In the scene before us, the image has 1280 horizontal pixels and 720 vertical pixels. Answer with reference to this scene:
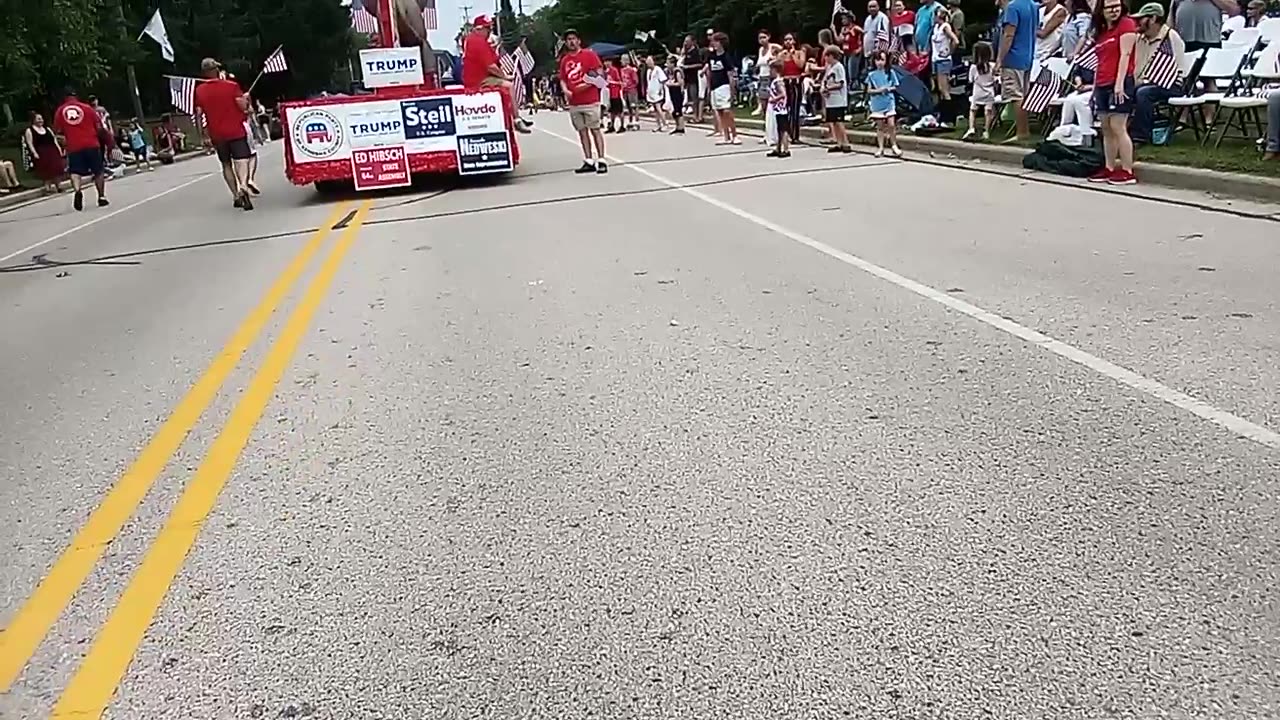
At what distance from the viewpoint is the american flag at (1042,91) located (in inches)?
570

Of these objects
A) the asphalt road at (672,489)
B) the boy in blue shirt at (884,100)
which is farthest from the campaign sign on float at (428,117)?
the asphalt road at (672,489)

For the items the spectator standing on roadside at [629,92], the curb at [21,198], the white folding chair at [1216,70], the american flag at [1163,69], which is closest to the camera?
the white folding chair at [1216,70]

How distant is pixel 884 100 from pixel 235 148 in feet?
27.6

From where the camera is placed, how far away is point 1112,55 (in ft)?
36.5

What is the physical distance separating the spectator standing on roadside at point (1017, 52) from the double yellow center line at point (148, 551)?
36.3ft

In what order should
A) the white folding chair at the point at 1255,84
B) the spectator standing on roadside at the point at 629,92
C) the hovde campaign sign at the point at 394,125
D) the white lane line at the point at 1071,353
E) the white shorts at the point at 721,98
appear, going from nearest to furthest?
the white lane line at the point at 1071,353, the white folding chair at the point at 1255,84, the hovde campaign sign at the point at 394,125, the white shorts at the point at 721,98, the spectator standing on roadside at the point at 629,92

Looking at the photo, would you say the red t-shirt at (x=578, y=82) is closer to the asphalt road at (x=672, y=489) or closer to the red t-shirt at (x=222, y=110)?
the red t-shirt at (x=222, y=110)

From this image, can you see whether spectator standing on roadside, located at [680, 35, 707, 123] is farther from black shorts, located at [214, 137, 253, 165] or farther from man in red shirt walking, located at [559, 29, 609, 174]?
black shorts, located at [214, 137, 253, 165]

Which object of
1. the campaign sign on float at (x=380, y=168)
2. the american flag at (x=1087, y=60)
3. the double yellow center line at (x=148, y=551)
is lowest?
the double yellow center line at (x=148, y=551)

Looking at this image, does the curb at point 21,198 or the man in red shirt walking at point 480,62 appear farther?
the curb at point 21,198

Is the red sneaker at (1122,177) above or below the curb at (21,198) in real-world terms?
above

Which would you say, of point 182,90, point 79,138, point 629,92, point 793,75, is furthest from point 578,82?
point 629,92

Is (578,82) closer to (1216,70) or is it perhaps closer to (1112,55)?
(1112,55)

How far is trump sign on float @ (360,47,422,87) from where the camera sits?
51.2 feet
